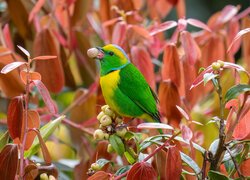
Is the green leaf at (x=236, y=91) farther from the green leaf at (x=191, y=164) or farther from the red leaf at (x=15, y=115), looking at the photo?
the red leaf at (x=15, y=115)

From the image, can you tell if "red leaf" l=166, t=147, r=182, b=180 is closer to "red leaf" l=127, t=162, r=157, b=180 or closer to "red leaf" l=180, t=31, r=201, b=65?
"red leaf" l=127, t=162, r=157, b=180

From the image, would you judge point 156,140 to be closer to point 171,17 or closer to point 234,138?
point 234,138

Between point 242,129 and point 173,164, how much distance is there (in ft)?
0.40

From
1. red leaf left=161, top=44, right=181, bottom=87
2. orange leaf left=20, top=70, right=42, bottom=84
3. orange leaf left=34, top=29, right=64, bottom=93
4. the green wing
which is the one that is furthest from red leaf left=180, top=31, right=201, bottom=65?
orange leaf left=20, top=70, right=42, bottom=84

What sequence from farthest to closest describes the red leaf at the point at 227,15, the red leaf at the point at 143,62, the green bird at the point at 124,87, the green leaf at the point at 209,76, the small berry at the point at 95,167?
the red leaf at the point at 227,15 → the red leaf at the point at 143,62 → the green bird at the point at 124,87 → the small berry at the point at 95,167 → the green leaf at the point at 209,76

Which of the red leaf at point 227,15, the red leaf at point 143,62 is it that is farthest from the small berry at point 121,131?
the red leaf at point 227,15

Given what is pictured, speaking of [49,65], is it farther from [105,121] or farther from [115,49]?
[105,121]

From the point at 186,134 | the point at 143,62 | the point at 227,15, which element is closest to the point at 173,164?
the point at 186,134

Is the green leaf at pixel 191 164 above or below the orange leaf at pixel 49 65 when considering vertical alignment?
below

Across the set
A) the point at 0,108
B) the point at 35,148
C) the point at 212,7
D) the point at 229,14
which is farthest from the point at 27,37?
the point at 212,7

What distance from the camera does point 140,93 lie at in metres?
1.11

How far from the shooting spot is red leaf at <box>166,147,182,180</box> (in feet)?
2.85

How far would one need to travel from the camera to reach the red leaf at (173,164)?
2.85 feet

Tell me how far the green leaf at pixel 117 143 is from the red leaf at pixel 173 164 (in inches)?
3.2
